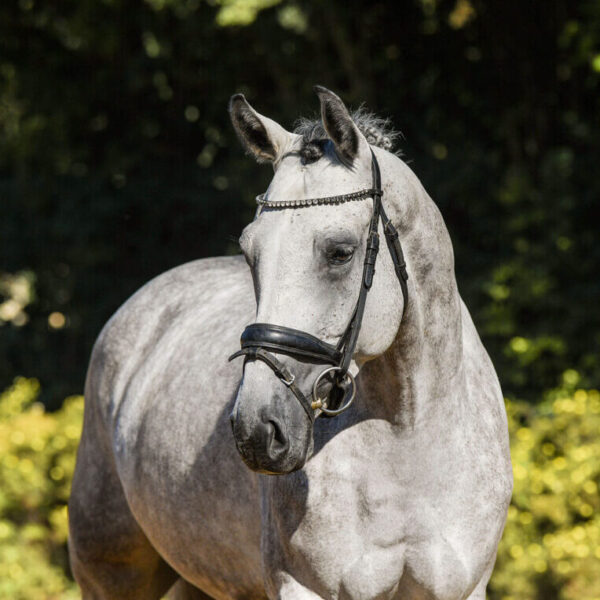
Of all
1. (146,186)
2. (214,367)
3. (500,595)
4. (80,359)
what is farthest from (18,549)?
(146,186)

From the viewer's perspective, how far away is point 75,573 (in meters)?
4.49

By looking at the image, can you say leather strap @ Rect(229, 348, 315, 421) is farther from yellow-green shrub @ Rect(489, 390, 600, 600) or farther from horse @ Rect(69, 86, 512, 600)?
yellow-green shrub @ Rect(489, 390, 600, 600)

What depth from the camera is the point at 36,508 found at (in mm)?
7402

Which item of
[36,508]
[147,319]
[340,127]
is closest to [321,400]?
[340,127]

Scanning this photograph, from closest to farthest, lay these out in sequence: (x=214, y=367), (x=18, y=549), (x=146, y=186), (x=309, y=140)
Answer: (x=309, y=140) → (x=214, y=367) → (x=18, y=549) → (x=146, y=186)

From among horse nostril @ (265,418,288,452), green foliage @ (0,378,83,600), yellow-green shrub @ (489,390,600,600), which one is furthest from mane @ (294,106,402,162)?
green foliage @ (0,378,83,600)

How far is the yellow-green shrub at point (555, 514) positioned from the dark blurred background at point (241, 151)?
235cm

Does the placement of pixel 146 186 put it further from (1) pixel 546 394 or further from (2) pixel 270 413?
(2) pixel 270 413

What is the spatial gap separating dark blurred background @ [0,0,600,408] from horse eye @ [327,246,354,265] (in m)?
6.08

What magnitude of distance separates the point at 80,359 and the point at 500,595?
25.8ft

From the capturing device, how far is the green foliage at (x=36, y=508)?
711cm

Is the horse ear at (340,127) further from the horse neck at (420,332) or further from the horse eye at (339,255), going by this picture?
the horse eye at (339,255)

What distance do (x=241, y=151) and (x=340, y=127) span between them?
8.86 metres

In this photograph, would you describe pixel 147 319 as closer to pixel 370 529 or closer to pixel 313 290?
pixel 370 529
